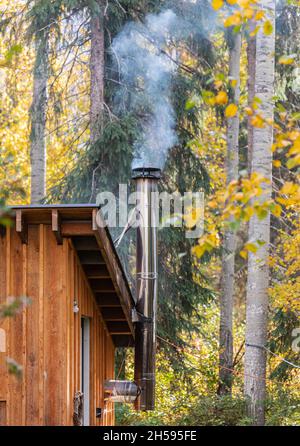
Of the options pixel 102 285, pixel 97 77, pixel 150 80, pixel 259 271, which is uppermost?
pixel 150 80

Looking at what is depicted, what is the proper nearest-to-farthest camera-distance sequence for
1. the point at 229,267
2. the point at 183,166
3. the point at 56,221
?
the point at 56,221 → the point at 183,166 → the point at 229,267

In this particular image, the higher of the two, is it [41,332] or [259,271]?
[259,271]

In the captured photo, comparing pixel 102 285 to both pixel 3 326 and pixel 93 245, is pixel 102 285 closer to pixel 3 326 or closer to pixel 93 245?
pixel 93 245

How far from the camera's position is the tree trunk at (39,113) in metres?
14.5

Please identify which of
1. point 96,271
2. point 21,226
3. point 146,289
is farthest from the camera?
point 146,289

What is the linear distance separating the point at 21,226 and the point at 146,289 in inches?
113

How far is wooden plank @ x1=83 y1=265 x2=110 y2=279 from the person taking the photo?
9844 millimetres

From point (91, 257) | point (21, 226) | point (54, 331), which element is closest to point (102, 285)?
point (91, 257)

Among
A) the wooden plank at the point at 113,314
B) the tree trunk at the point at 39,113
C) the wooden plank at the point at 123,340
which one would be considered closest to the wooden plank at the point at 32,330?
the wooden plank at the point at 113,314

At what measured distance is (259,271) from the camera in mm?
13086

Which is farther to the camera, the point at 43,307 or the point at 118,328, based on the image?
the point at 118,328

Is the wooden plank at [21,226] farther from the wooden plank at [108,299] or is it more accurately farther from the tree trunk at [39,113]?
the tree trunk at [39,113]

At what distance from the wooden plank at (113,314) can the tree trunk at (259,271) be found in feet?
8.80
